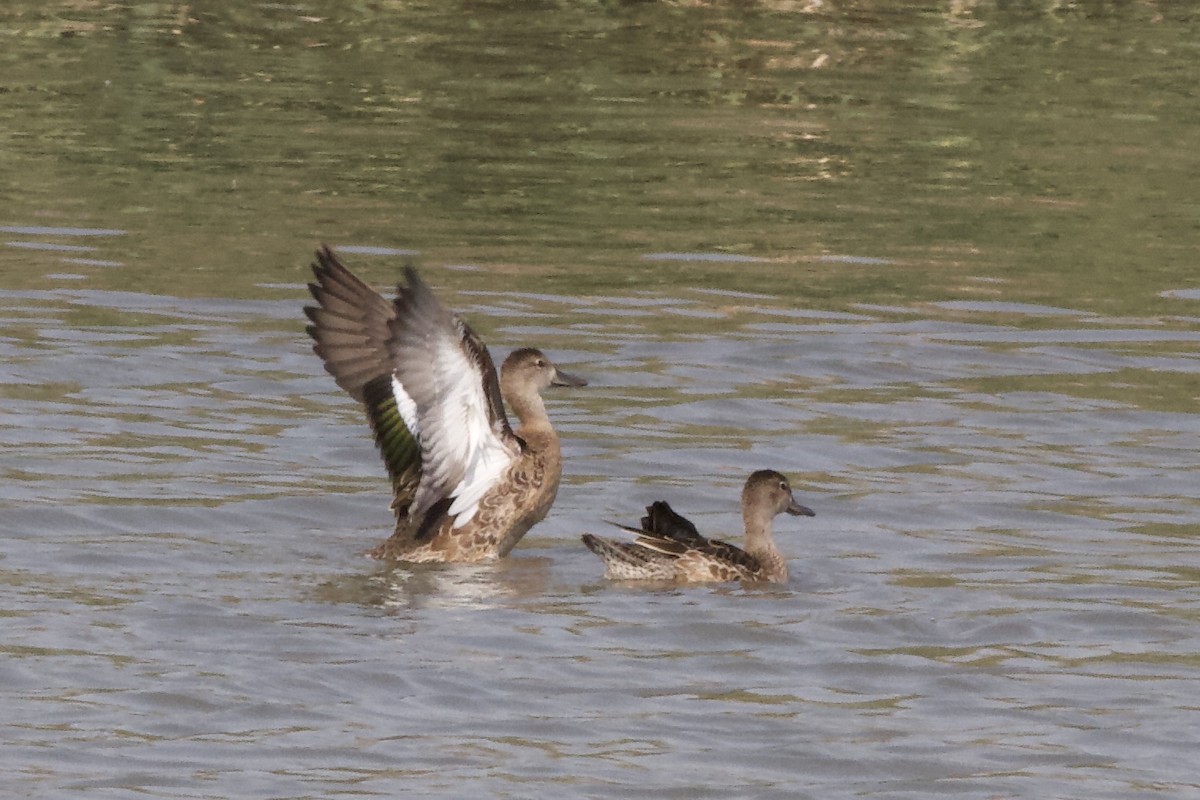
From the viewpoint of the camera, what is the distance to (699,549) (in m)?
10.5

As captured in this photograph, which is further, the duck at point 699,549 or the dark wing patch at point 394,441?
the dark wing patch at point 394,441

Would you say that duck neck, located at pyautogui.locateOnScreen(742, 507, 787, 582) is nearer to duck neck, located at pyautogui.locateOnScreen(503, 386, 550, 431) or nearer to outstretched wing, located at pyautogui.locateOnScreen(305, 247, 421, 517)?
duck neck, located at pyautogui.locateOnScreen(503, 386, 550, 431)

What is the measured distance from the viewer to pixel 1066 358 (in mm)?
14586

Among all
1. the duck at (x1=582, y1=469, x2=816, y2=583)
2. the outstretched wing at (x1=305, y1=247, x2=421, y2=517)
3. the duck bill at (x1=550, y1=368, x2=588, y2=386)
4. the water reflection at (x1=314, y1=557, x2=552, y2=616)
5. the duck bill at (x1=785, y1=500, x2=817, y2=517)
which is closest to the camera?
the water reflection at (x1=314, y1=557, x2=552, y2=616)

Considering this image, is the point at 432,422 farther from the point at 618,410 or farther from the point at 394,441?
the point at 618,410

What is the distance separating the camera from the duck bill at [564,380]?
1160 cm

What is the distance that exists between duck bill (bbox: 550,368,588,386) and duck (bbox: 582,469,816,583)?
1.06 metres

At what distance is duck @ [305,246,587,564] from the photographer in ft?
33.5

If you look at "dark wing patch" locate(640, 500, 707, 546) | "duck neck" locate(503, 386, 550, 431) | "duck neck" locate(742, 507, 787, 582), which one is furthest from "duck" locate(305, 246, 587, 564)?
"duck neck" locate(742, 507, 787, 582)

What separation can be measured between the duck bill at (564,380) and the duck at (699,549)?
106cm

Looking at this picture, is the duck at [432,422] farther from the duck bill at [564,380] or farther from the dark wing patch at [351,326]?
the duck bill at [564,380]

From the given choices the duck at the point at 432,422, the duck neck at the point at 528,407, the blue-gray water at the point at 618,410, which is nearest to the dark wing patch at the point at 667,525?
the blue-gray water at the point at 618,410

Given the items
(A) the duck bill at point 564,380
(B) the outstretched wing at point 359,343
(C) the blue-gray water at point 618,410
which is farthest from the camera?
(A) the duck bill at point 564,380

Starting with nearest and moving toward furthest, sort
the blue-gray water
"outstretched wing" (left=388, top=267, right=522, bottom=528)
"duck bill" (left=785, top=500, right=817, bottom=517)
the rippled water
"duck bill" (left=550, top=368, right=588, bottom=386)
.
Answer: the rippled water < the blue-gray water < "outstretched wing" (left=388, top=267, right=522, bottom=528) < "duck bill" (left=785, top=500, right=817, bottom=517) < "duck bill" (left=550, top=368, right=588, bottom=386)
